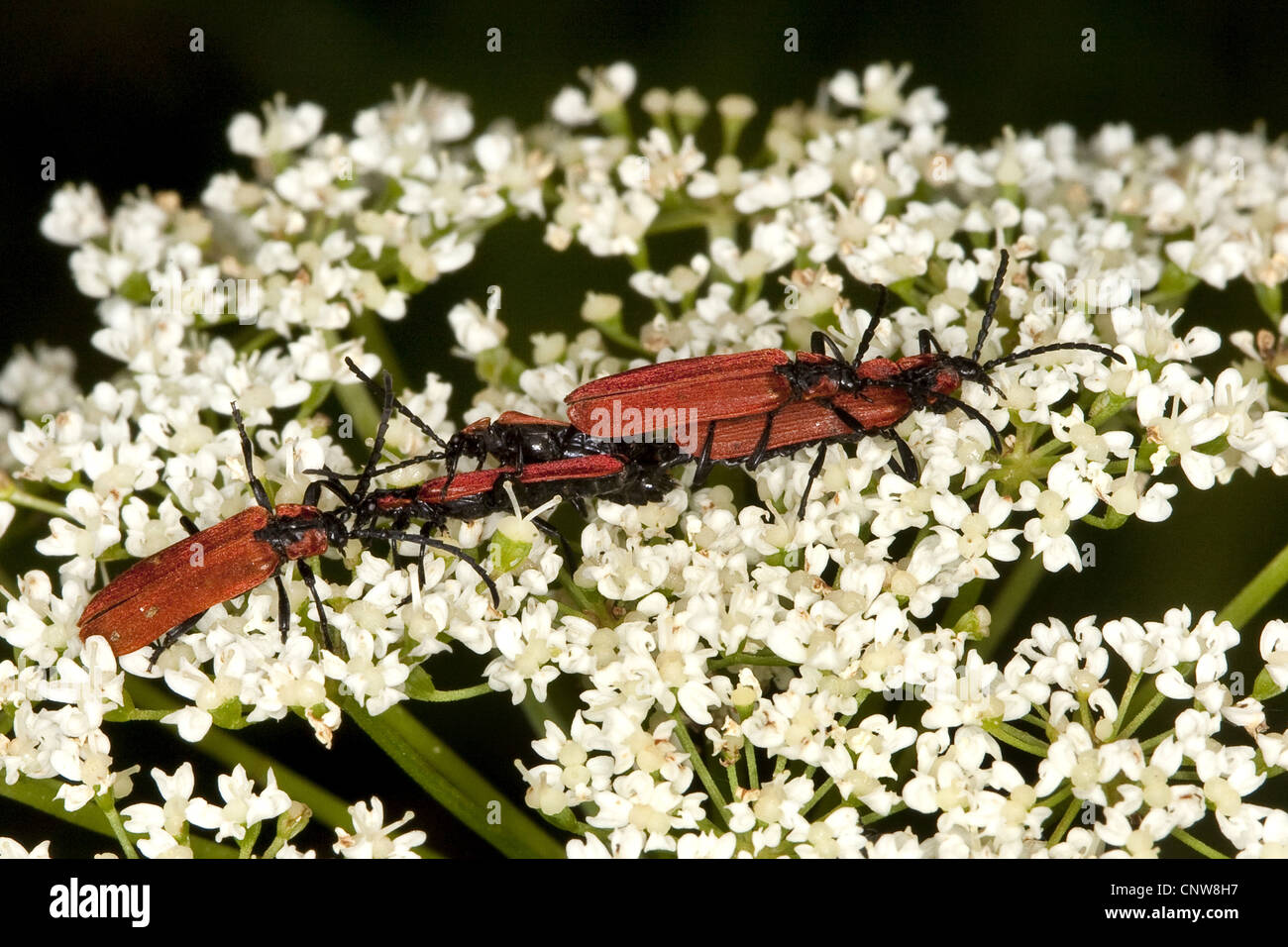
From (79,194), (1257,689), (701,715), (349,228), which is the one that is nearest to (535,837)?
(701,715)

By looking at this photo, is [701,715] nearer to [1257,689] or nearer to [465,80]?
[1257,689]

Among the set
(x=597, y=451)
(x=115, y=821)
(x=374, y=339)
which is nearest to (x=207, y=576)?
(x=115, y=821)

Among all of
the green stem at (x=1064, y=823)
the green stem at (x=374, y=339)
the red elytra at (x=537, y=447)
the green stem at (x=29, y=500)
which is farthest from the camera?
the green stem at (x=374, y=339)

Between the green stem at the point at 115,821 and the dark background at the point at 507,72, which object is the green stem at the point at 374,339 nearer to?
the dark background at the point at 507,72

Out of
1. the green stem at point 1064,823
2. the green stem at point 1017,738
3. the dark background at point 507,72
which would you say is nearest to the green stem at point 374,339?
the dark background at point 507,72

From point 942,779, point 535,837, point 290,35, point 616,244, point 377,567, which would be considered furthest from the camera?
point 290,35

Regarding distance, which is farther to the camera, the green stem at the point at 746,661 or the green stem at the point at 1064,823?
the green stem at the point at 746,661

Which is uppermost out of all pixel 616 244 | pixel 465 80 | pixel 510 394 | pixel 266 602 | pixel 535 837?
pixel 465 80
